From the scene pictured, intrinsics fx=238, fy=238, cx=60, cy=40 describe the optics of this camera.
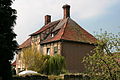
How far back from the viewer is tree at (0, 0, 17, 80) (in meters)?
14.1

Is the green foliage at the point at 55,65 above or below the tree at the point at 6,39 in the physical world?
below

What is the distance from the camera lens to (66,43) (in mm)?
33219

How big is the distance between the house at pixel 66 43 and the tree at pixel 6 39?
53.6ft

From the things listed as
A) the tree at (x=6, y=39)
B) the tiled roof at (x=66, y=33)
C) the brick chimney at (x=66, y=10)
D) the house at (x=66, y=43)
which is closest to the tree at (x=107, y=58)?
the tree at (x=6, y=39)

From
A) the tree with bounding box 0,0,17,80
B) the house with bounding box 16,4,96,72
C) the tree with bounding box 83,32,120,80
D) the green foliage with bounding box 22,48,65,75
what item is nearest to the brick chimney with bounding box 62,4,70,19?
the house with bounding box 16,4,96,72

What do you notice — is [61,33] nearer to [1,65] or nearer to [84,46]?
[84,46]

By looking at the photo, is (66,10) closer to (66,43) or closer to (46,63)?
(66,43)

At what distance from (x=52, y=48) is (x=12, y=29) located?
64.4 ft

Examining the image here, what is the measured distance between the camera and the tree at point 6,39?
46.4 ft

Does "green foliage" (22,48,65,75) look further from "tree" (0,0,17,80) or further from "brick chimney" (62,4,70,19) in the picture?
"tree" (0,0,17,80)

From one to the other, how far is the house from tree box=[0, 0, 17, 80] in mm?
16339

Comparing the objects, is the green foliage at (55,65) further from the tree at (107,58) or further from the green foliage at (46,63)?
the tree at (107,58)

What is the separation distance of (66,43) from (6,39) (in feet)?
63.1

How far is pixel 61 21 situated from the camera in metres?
38.2
